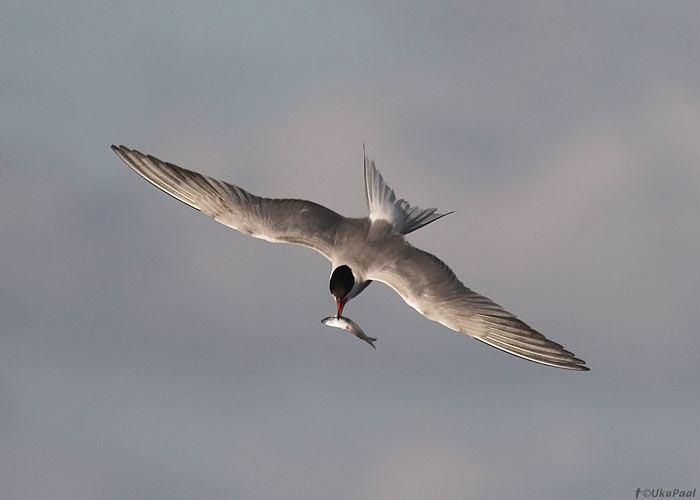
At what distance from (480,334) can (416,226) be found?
2361mm

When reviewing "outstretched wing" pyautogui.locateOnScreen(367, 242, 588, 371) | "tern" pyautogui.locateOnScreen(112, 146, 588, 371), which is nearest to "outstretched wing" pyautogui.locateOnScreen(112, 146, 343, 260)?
"tern" pyautogui.locateOnScreen(112, 146, 588, 371)

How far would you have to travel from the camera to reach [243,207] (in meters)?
22.9

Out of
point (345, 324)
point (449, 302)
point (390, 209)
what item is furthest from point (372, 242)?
point (345, 324)

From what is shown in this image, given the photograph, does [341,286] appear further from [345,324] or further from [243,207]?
[243,207]

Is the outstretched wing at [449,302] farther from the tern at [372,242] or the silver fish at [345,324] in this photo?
the silver fish at [345,324]

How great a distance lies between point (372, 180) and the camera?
22547 millimetres

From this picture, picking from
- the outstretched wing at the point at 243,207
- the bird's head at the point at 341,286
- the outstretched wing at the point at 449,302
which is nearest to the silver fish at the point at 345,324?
the bird's head at the point at 341,286

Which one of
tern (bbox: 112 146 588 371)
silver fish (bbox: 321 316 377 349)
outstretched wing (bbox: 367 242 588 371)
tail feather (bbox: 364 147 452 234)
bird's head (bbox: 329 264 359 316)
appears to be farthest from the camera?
tail feather (bbox: 364 147 452 234)

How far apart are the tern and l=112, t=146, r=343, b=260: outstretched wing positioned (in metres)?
0.02

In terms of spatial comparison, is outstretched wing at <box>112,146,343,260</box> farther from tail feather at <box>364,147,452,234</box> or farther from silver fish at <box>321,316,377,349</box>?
silver fish at <box>321,316,377,349</box>

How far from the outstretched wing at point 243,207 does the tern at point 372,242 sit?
16 millimetres

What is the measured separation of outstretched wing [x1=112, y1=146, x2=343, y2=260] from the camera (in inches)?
880

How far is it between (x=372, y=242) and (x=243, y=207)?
237 cm

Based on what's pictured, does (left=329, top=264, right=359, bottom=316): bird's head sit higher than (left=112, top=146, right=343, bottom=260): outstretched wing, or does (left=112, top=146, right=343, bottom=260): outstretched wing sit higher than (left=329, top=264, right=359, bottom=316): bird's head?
(left=112, top=146, right=343, bottom=260): outstretched wing
